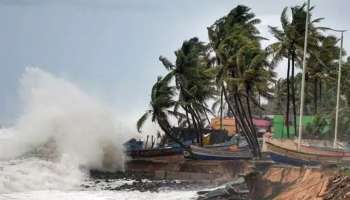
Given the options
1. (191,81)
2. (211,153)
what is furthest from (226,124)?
(211,153)

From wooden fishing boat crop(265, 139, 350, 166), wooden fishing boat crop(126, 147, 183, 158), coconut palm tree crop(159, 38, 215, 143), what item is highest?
coconut palm tree crop(159, 38, 215, 143)

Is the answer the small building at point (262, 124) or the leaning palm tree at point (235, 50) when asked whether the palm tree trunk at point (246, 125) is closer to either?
the leaning palm tree at point (235, 50)

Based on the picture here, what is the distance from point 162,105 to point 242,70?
1212 centimetres

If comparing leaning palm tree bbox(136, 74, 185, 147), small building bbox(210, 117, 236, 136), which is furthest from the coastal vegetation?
small building bbox(210, 117, 236, 136)

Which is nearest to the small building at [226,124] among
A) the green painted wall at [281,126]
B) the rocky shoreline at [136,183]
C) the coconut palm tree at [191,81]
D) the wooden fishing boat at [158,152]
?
the green painted wall at [281,126]

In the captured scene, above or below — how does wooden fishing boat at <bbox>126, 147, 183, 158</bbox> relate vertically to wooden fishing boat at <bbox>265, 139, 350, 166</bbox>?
below

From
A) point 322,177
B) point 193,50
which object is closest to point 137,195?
point 322,177

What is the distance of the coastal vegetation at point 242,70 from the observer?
44.2m

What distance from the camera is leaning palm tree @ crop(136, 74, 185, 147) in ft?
174

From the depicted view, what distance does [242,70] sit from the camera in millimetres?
43188

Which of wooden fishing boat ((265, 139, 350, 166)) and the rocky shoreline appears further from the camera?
the rocky shoreline

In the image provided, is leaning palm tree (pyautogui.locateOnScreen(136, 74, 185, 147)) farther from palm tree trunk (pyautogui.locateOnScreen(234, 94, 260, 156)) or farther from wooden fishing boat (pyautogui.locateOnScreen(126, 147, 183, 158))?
palm tree trunk (pyautogui.locateOnScreen(234, 94, 260, 156))

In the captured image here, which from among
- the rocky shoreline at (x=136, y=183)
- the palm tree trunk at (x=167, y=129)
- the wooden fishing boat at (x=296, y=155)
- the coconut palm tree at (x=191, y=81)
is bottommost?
the rocky shoreline at (x=136, y=183)

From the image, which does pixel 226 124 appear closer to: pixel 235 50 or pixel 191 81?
pixel 191 81
